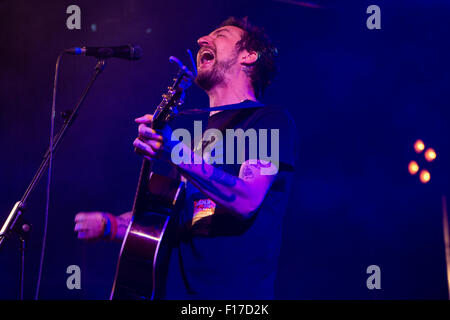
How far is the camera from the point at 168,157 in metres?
1.63

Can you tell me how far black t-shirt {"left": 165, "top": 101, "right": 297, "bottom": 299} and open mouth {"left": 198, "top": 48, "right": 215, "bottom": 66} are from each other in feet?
1.80

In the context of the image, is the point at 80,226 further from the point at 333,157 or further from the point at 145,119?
the point at 333,157

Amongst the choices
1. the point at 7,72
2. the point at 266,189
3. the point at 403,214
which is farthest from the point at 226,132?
the point at 7,72

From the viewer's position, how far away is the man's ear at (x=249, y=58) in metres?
2.45

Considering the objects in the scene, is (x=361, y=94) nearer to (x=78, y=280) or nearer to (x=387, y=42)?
(x=387, y=42)

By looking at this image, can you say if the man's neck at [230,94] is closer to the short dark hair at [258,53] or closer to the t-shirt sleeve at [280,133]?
the short dark hair at [258,53]

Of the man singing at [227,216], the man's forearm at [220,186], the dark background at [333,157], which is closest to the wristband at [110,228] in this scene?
the man singing at [227,216]

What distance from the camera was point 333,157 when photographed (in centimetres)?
376

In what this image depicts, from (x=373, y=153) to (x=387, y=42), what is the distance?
984 millimetres

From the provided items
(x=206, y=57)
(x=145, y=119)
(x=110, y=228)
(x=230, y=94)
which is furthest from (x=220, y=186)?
(x=206, y=57)

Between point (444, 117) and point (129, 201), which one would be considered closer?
point (444, 117)

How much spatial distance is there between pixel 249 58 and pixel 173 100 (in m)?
0.77

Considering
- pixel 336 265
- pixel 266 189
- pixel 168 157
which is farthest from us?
pixel 336 265

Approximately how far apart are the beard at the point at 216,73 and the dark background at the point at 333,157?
53.8 inches
